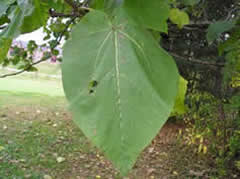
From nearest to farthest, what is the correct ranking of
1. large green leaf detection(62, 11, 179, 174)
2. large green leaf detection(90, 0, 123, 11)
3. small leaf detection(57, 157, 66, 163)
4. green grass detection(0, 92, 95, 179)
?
large green leaf detection(62, 11, 179, 174)
large green leaf detection(90, 0, 123, 11)
green grass detection(0, 92, 95, 179)
small leaf detection(57, 157, 66, 163)

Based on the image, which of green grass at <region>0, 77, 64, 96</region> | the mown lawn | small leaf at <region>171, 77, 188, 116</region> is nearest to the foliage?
small leaf at <region>171, 77, 188, 116</region>

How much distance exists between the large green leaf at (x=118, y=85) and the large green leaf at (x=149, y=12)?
2 cm

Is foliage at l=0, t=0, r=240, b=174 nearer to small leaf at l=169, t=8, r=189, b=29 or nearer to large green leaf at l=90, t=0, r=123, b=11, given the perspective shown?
large green leaf at l=90, t=0, r=123, b=11

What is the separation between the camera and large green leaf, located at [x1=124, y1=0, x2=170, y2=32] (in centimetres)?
30

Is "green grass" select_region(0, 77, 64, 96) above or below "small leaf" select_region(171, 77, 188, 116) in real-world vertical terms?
below

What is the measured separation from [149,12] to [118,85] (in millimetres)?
119

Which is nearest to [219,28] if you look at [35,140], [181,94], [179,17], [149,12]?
[179,17]

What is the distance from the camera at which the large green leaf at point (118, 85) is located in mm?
219

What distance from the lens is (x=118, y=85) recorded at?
238 mm

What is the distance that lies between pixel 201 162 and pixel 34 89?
14.9 feet

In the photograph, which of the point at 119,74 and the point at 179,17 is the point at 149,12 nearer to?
the point at 119,74

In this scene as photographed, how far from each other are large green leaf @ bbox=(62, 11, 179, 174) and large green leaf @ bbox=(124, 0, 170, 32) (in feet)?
0.05

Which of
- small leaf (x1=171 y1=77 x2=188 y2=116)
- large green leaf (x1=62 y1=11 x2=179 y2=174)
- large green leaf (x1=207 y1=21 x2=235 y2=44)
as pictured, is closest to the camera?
large green leaf (x1=62 y1=11 x2=179 y2=174)

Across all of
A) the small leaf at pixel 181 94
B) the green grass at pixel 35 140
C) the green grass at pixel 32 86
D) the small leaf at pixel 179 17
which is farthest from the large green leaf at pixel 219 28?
the green grass at pixel 32 86
